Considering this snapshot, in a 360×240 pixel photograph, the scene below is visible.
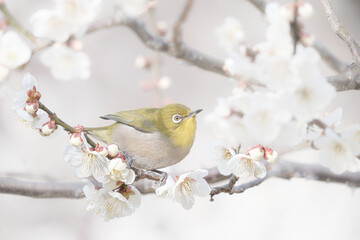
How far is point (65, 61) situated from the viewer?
1.79 meters

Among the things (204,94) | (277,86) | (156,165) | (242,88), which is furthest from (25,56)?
(204,94)

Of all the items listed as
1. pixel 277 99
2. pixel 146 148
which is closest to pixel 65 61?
pixel 146 148

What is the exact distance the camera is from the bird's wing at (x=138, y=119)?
2.01m

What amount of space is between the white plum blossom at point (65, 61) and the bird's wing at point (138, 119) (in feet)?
0.82

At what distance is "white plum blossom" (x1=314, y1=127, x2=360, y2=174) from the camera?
3.34ft

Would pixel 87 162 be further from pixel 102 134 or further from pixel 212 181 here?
pixel 212 181

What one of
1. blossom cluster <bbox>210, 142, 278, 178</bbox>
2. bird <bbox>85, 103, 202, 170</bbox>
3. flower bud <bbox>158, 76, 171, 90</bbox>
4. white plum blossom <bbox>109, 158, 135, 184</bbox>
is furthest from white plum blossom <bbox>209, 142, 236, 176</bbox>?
flower bud <bbox>158, 76, 171, 90</bbox>

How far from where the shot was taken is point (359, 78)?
52.2 inches

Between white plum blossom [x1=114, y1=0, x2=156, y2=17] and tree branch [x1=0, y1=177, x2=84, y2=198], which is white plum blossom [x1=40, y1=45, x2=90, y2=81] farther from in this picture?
tree branch [x1=0, y1=177, x2=84, y2=198]

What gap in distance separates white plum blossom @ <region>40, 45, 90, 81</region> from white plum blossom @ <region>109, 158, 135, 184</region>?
604 millimetres

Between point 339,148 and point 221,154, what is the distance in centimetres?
38

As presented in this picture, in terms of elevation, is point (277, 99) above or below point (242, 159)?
above

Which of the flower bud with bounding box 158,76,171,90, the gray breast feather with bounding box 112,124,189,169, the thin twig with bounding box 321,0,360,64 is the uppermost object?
the thin twig with bounding box 321,0,360,64

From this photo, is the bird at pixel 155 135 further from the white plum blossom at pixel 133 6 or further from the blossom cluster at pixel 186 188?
the blossom cluster at pixel 186 188
